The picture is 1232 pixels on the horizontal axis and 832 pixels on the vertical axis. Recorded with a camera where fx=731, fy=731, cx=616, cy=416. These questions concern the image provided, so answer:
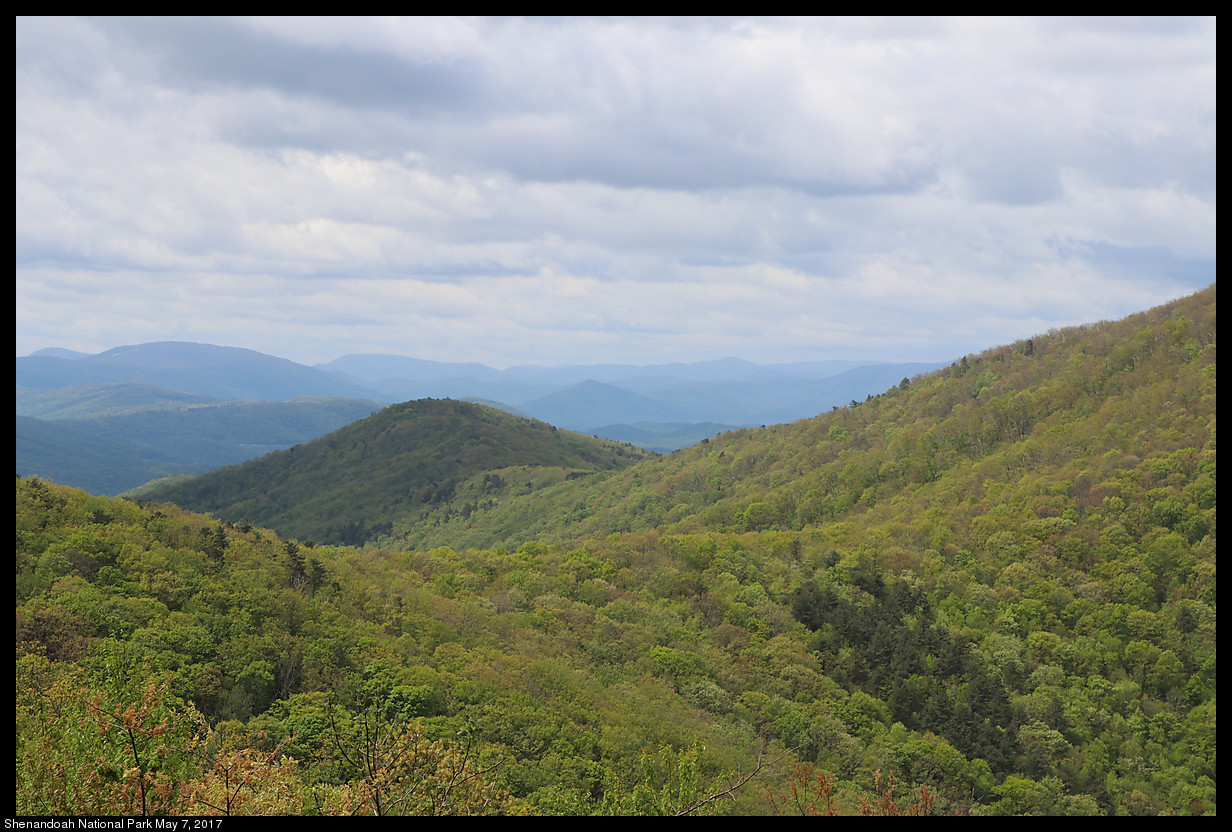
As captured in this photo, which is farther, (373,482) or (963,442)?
(373,482)

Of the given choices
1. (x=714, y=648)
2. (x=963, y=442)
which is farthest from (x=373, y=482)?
(x=714, y=648)

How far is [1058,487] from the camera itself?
62875 mm

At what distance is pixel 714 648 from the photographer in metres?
46.7

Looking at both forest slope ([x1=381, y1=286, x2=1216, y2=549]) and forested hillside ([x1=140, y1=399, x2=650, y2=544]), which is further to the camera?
forested hillside ([x1=140, y1=399, x2=650, y2=544])

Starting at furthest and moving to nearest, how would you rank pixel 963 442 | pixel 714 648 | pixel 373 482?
pixel 373 482 < pixel 963 442 < pixel 714 648

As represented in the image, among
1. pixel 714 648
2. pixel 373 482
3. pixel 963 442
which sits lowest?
pixel 373 482

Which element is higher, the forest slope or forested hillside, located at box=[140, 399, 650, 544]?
the forest slope

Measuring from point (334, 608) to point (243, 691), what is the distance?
30.0 feet

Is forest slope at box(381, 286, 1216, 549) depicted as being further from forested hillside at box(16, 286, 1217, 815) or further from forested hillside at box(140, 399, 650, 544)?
forested hillside at box(140, 399, 650, 544)

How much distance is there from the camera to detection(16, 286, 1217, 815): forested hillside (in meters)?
14.0

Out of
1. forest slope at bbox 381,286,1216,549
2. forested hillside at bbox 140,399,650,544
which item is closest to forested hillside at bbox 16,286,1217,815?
forest slope at bbox 381,286,1216,549

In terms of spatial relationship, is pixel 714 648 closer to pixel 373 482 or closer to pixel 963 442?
pixel 963 442
